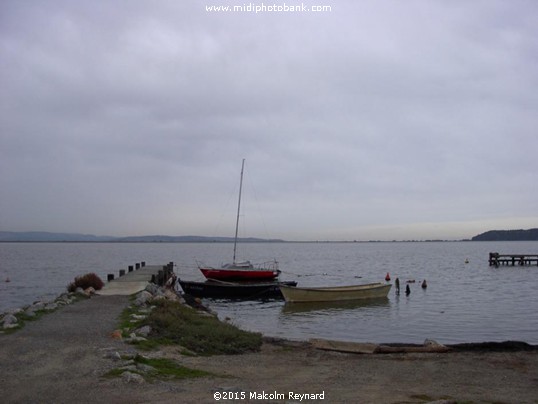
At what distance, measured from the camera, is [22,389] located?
9117mm

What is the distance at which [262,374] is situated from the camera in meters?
11.4

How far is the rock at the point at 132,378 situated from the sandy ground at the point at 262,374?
126 millimetres

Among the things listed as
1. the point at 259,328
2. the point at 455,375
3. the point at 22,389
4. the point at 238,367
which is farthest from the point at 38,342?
the point at 259,328

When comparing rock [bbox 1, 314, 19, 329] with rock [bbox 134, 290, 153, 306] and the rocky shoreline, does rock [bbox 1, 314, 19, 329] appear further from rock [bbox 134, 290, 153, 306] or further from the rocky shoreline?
rock [bbox 134, 290, 153, 306]

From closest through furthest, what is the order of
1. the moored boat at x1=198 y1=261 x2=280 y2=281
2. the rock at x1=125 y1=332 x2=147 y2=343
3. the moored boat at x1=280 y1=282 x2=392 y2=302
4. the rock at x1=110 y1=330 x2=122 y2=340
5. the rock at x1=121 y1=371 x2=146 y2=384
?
the rock at x1=121 y1=371 x2=146 y2=384 < the rock at x1=125 y1=332 x2=147 y2=343 < the rock at x1=110 y1=330 x2=122 y2=340 < the moored boat at x1=280 y1=282 x2=392 y2=302 < the moored boat at x1=198 y1=261 x2=280 y2=281

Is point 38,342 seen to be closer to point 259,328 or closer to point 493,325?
point 259,328

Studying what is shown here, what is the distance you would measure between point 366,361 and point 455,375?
237cm

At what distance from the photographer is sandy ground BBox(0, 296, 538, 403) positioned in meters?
9.14

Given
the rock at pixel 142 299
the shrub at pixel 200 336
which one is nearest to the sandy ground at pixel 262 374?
the shrub at pixel 200 336

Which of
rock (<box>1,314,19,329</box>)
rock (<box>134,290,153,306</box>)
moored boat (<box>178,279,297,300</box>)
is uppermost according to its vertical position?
rock (<box>134,290,153,306</box>)

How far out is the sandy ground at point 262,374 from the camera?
360 inches

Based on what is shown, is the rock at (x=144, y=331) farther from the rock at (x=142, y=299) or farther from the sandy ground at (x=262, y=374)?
the rock at (x=142, y=299)

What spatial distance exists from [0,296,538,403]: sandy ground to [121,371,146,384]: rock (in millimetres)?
126

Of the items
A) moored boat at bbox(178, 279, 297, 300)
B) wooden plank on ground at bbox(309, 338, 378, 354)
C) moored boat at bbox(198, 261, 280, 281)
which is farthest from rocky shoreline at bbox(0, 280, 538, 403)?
moored boat at bbox(198, 261, 280, 281)
